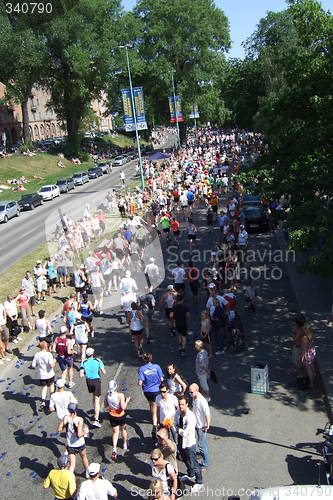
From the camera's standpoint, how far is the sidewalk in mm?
10605

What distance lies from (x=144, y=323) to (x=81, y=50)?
51.4 meters

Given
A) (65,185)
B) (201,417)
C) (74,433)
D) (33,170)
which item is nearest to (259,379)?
(201,417)

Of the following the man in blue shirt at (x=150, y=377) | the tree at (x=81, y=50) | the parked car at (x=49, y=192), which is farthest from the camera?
the tree at (x=81, y=50)

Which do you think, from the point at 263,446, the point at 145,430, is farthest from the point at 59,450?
the point at 263,446

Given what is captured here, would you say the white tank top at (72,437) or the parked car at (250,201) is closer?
the white tank top at (72,437)

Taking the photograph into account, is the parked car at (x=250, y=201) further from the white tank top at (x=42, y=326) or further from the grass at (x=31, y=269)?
the white tank top at (x=42, y=326)

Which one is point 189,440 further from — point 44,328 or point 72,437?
point 44,328

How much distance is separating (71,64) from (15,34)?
26.3 feet

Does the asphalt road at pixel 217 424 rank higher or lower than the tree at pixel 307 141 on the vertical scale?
lower

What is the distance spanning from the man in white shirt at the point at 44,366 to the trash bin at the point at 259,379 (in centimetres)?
416

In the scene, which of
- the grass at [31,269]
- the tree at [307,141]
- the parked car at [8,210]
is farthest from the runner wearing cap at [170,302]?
the parked car at [8,210]

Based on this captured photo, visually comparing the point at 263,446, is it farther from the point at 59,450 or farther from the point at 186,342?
the point at 186,342

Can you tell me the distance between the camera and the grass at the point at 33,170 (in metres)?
48.9

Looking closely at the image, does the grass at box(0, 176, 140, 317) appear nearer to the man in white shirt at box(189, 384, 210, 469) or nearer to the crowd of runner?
the crowd of runner
